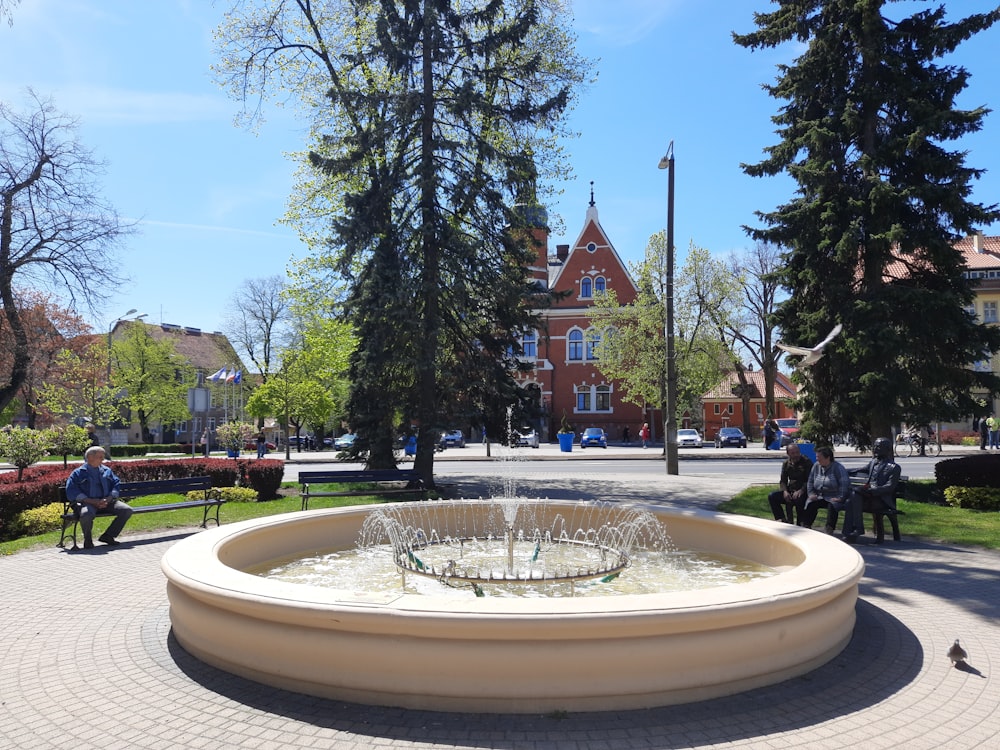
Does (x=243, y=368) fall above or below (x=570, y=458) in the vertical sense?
above

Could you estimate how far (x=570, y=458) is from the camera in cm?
3506

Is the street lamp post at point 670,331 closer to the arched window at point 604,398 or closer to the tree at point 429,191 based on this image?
the tree at point 429,191

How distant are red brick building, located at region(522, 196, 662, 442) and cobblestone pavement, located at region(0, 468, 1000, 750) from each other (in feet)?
159

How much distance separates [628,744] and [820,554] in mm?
3265

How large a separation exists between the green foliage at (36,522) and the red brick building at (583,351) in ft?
144

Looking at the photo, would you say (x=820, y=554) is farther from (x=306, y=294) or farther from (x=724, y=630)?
(x=306, y=294)

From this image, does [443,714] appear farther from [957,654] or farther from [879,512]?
[879,512]

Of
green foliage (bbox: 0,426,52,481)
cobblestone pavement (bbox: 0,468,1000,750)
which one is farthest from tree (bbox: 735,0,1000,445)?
green foliage (bbox: 0,426,52,481)

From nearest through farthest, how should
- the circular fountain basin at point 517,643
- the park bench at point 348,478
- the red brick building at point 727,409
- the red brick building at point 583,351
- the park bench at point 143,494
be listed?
1. the circular fountain basin at point 517,643
2. the park bench at point 143,494
3. the park bench at point 348,478
4. the red brick building at point 583,351
5. the red brick building at point 727,409

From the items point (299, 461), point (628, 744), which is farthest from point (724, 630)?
point (299, 461)

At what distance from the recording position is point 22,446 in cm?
1680

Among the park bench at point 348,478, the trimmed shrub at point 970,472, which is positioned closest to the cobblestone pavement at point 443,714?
the park bench at point 348,478

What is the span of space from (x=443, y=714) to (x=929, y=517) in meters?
11.9

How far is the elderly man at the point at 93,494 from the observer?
10.2 meters
